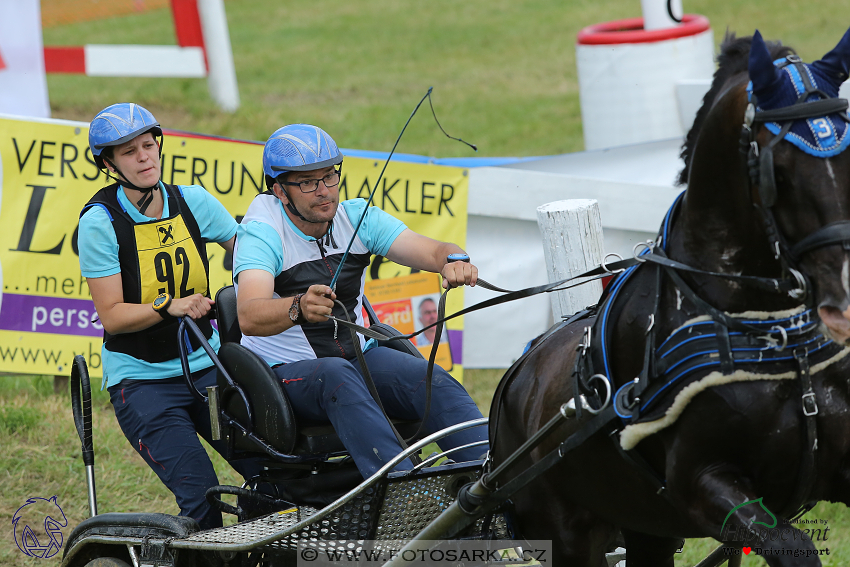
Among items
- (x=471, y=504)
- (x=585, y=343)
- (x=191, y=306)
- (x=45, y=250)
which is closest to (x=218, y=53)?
(x=45, y=250)

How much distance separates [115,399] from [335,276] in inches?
45.5

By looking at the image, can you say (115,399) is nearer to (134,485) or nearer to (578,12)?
(134,485)

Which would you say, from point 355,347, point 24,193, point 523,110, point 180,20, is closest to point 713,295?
point 355,347

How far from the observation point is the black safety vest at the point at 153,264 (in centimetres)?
382

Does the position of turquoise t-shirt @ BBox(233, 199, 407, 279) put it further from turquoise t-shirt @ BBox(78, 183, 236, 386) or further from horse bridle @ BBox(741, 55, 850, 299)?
horse bridle @ BBox(741, 55, 850, 299)

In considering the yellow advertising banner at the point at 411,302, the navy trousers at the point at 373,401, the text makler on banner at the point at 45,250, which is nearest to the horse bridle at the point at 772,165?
the navy trousers at the point at 373,401

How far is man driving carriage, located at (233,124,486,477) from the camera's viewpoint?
3.33 meters

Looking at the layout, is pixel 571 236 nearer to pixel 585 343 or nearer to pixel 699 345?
pixel 585 343

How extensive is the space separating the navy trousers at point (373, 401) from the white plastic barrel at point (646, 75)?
181 inches

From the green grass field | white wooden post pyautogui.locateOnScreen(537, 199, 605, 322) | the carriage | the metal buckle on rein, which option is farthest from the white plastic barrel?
the metal buckle on rein

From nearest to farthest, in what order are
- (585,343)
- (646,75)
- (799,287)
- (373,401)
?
1. (799,287)
2. (585,343)
3. (373,401)
4. (646,75)

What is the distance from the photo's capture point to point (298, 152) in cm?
346

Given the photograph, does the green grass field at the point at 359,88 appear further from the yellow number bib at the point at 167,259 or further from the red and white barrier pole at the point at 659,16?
the red and white barrier pole at the point at 659,16

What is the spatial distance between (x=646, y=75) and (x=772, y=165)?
573cm
